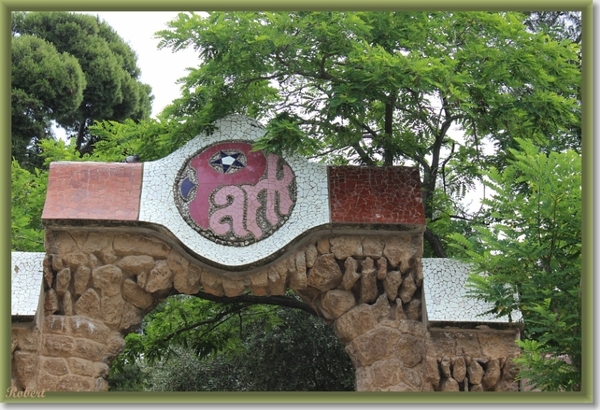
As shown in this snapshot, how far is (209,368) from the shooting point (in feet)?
44.7

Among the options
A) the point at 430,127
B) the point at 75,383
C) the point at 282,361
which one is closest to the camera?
the point at 75,383

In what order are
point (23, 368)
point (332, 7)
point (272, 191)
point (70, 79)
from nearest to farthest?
point (332, 7) → point (23, 368) → point (272, 191) → point (70, 79)

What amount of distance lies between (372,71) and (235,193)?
60.9 inches

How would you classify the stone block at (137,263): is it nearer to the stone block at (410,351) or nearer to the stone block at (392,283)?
the stone block at (392,283)

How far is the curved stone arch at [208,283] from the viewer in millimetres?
8352

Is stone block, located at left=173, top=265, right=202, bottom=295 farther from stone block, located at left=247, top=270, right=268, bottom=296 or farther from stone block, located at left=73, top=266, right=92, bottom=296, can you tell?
stone block, located at left=73, top=266, right=92, bottom=296

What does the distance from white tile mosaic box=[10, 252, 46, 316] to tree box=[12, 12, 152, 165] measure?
6.47m

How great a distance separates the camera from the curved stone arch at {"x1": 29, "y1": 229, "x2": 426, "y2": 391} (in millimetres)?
8352

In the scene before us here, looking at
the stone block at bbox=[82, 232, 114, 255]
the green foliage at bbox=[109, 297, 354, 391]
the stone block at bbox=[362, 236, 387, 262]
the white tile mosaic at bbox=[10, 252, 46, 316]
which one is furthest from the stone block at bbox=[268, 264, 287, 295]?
the green foliage at bbox=[109, 297, 354, 391]

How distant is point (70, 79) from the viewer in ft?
49.1

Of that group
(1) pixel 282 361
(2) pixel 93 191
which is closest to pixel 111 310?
(2) pixel 93 191

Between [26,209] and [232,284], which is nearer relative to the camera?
[232,284]

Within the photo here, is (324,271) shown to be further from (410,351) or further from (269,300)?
(269,300)

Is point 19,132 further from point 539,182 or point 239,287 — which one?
point 539,182
